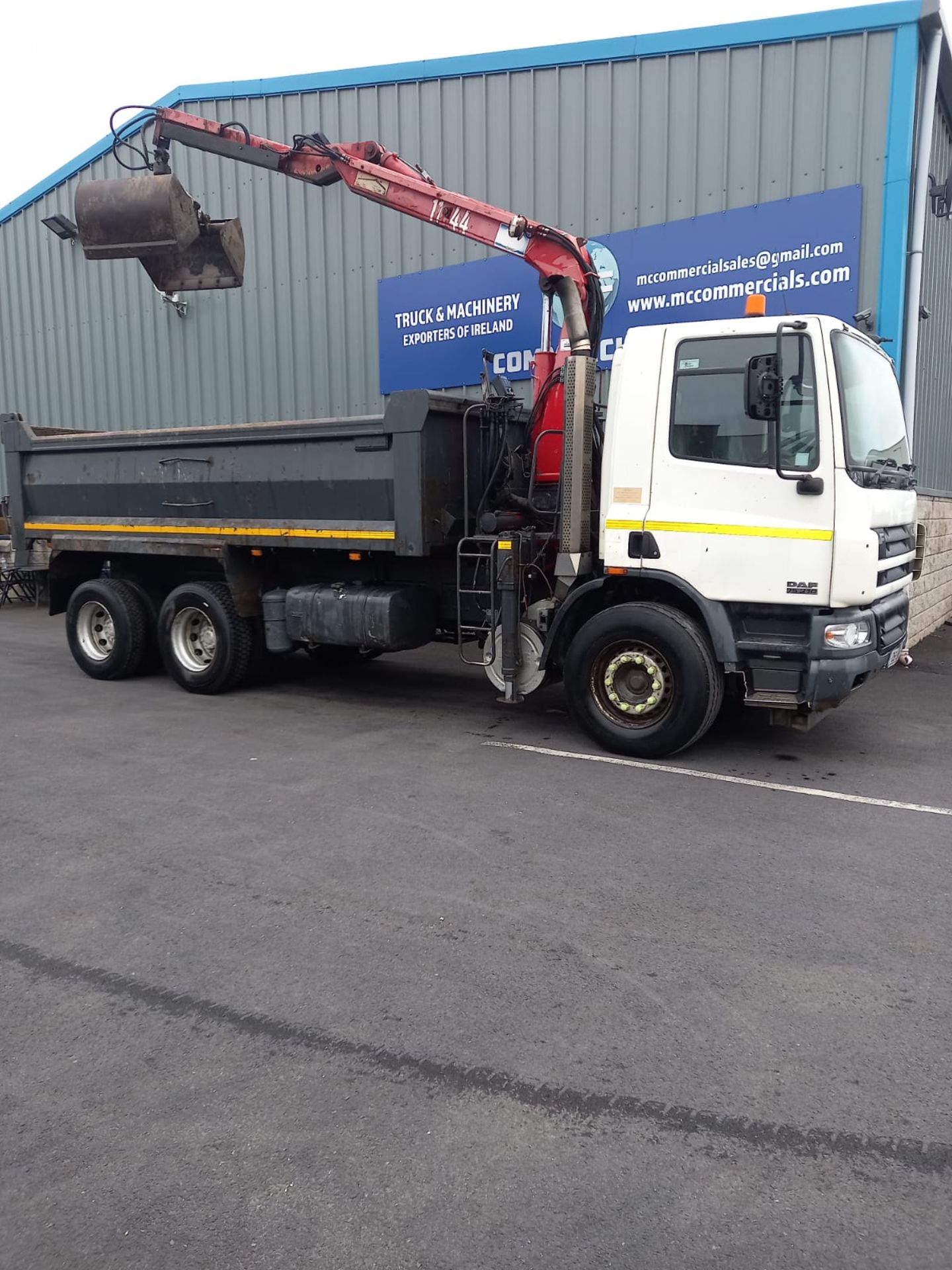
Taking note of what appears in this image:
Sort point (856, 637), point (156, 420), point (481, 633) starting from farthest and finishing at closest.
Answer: point (156, 420), point (481, 633), point (856, 637)

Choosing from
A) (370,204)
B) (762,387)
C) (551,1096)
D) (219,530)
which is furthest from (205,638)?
(370,204)

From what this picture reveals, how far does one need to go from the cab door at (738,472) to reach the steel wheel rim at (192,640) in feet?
14.8

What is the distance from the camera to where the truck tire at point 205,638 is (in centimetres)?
841

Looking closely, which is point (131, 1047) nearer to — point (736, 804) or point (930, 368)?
point (736, 804)

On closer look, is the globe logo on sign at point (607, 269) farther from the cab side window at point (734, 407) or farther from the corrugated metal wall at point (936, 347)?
the cab side window at point (734, 407)

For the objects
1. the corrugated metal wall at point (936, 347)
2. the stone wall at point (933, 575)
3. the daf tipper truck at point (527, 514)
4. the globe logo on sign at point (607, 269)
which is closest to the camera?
the daf tipper truck at point (527, 514)

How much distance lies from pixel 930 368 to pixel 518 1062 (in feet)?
36.8

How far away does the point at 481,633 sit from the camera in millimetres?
7379

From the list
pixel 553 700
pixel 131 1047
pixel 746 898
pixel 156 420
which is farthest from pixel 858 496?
pixel 156 420

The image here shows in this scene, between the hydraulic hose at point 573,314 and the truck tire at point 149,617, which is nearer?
the hydraulic hose at point 573,314

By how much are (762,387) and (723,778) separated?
238 centimetres

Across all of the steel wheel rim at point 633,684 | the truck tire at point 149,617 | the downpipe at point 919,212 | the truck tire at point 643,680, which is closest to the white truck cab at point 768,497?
the truck tire at point 643,680

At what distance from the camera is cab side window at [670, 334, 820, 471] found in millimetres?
5633

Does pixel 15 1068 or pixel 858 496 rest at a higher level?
pixel 858 496
